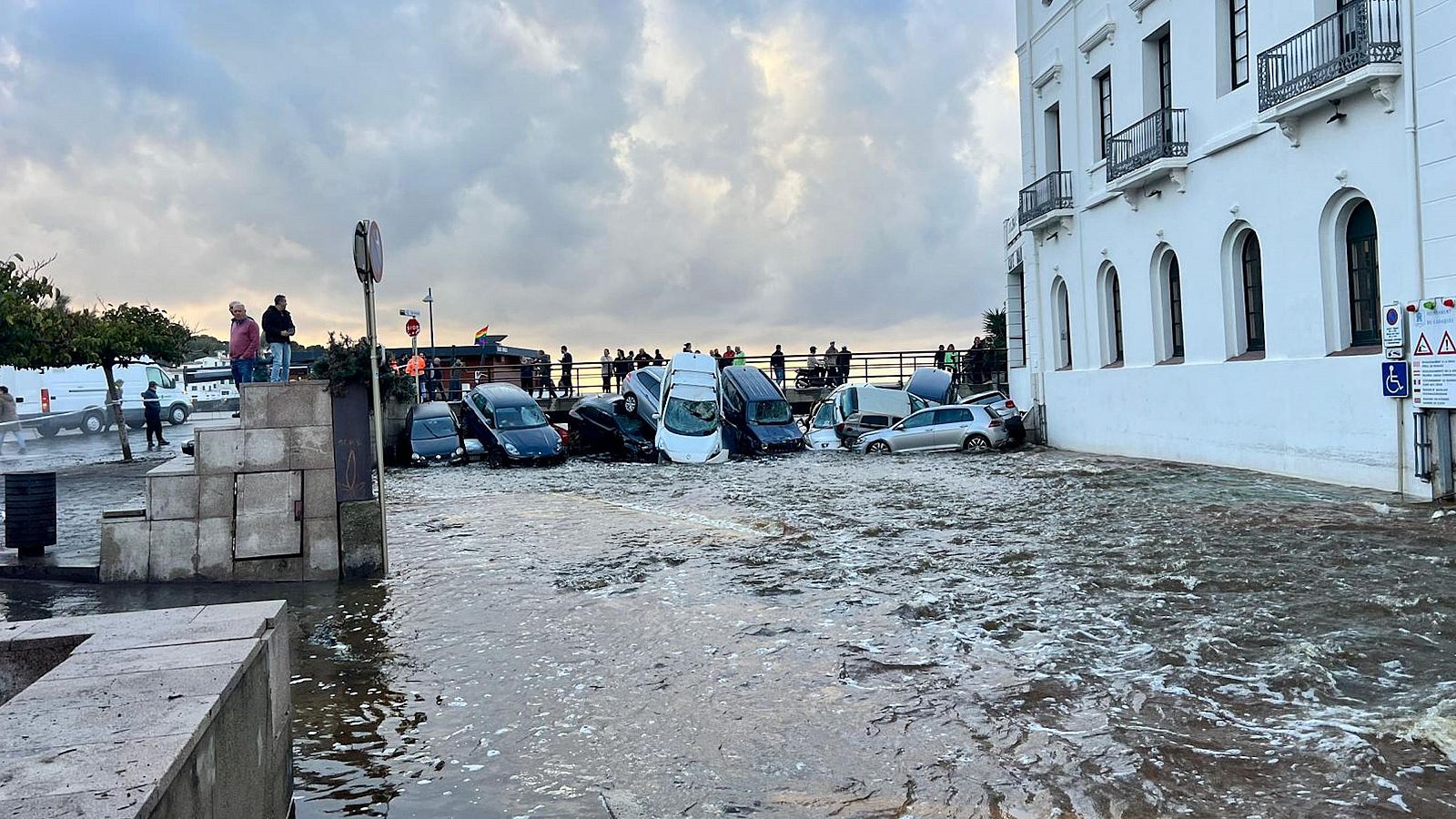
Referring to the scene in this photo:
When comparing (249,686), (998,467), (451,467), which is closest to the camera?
(249,686)

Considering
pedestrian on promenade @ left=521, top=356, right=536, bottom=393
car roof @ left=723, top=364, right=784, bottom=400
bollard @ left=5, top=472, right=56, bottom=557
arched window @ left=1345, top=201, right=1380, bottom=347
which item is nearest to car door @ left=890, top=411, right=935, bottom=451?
car roof @ left=723, top=364, right=784, bottom=400

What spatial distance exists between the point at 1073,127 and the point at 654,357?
19919 mm

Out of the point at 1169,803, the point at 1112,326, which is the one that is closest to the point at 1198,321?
the point at 1112,326

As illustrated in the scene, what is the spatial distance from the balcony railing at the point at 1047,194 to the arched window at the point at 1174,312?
4628 mm

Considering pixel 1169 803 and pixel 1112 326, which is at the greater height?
pixel 1112 326

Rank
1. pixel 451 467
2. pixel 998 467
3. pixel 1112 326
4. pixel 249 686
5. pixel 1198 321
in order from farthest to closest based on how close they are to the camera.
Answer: pixel 451 467 → pixel 1112 326 → pixel 998 467 → pixel 1198 321 → pixel 249 686

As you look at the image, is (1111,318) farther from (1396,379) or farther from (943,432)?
(1396,379)

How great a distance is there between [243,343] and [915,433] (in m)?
18.4

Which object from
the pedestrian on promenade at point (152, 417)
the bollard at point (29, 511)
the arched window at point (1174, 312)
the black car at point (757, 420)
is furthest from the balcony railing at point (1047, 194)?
the pedestrian on promenade at point (152, 417)

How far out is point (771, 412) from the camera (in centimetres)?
2970

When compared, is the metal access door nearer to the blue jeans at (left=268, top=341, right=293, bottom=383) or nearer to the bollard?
the bollard

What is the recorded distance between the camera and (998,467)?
22281 mm

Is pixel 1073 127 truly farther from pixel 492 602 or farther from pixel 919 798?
pixel 919 798

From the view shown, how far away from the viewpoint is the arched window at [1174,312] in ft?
72.0
